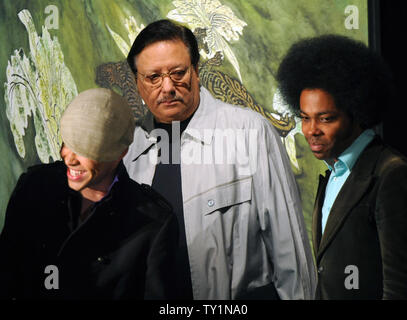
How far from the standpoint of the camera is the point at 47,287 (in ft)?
9.34

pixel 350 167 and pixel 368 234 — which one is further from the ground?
pixel 350 167

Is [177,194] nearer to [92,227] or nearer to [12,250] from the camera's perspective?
[92,227]

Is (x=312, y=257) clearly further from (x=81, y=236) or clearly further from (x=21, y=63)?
(x=21, y=63)

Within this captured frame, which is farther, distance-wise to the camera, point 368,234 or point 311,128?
point 311,128

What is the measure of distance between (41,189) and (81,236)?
0.31 metres

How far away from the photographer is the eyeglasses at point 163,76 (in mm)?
2816

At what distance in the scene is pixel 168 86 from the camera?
2.81 m

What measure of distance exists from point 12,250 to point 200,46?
134 cm

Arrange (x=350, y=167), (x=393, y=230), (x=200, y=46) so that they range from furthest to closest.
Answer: (x=200, y=46), (x=350, y=167), (x=393, y=230)

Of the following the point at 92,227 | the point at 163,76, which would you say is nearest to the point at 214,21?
the point at 163,76

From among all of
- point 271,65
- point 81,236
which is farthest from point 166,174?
point 271,65

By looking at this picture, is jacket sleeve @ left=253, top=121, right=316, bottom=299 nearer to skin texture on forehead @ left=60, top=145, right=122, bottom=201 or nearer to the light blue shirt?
the light blue shirt

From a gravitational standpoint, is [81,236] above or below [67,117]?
below

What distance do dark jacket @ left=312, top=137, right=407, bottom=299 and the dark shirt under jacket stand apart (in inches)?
24.0
